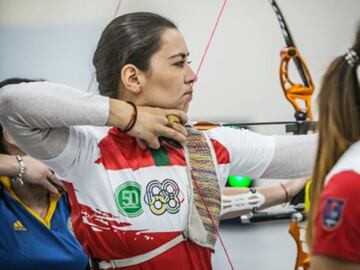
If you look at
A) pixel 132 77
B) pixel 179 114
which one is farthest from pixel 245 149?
pixel 132 77

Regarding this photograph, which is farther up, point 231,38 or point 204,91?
point 231,38

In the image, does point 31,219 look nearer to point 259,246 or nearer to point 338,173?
point 259,246

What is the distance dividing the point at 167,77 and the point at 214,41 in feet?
3.13

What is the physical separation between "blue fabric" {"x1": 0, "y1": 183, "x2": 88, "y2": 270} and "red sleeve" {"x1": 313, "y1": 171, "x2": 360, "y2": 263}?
1.18 meters

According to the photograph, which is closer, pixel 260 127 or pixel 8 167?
pixel 8 167

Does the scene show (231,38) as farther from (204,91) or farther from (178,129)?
(178,129)

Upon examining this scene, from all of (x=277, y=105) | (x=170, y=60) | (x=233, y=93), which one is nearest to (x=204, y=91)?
(x=233, y=93)

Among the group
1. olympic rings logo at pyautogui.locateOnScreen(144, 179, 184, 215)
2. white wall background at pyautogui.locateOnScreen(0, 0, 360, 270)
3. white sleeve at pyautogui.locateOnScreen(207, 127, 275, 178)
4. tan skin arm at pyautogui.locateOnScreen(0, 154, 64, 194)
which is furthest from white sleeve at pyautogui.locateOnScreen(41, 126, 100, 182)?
white wall background at pyautogui.locateOnScreen(0, 0, 360, 270)

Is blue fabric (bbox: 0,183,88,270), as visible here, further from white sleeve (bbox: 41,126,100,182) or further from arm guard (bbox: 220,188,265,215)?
white sleeve (bbox: 41,126,100,182)

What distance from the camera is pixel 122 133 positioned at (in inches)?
54.6

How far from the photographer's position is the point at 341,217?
0.87m

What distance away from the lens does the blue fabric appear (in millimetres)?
1901

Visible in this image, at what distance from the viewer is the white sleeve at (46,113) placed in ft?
4.27

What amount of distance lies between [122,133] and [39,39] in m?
1.07
